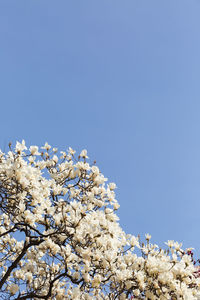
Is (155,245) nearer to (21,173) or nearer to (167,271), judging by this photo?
(167,271)

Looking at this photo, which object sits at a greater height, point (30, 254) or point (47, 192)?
point (47, 192)

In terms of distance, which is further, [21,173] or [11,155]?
[11,155]

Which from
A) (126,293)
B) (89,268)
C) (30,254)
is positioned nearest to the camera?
(89,268)

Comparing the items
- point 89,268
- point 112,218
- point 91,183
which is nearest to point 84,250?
point 89,268

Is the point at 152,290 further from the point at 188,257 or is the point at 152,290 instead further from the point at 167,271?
the point at 188,257

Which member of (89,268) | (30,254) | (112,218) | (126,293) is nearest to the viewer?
(89,268)

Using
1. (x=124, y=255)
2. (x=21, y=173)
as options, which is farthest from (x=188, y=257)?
(x=21, y=173)

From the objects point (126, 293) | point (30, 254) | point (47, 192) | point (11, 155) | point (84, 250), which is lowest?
point (126, 293)

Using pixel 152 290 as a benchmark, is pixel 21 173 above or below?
above

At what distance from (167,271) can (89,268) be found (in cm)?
125

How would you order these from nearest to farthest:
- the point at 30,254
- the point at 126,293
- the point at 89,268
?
1. the point at 89,268
2. the point at 126,293
3. the point at 30,254

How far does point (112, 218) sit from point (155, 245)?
3.25 ft

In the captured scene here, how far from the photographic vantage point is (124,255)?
5.85 metres

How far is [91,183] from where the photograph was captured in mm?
6883
